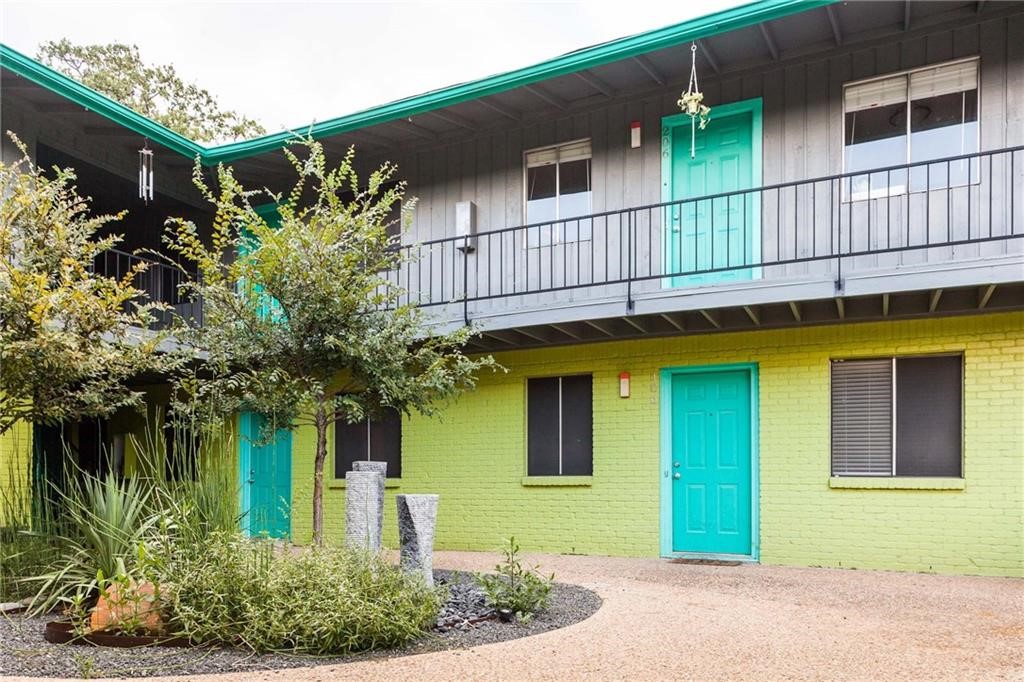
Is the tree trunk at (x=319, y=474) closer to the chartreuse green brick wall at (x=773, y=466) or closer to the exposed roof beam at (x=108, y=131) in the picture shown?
the chartreuse green brick wall at (x=773, y=466)

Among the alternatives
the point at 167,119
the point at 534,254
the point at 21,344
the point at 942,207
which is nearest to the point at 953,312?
the point at 942,207

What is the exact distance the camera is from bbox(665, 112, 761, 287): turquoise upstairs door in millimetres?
9836

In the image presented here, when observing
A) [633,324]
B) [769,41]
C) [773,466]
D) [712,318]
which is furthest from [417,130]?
[773,466]

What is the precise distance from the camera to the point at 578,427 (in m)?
10.9

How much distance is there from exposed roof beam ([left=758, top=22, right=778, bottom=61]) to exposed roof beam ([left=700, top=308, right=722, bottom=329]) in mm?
2887

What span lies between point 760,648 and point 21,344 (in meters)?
5.94

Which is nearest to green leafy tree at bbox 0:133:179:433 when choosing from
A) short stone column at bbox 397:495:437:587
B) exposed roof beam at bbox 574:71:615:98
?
short stone column at bbox 397:495:437:587

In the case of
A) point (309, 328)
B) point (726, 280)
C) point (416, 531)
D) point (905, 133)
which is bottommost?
point (416, 531)

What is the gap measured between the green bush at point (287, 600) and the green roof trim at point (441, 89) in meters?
5.40

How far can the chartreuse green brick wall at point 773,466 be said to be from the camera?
28.1 ft

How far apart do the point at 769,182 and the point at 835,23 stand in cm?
173

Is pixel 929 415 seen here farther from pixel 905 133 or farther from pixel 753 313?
pixel 905 133

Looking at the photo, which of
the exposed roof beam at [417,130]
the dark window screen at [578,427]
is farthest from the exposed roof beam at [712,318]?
the exposed roof beam at [417,130]

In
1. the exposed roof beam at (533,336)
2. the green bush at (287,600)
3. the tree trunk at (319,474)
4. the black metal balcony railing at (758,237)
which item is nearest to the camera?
the green bush at (287,600)
